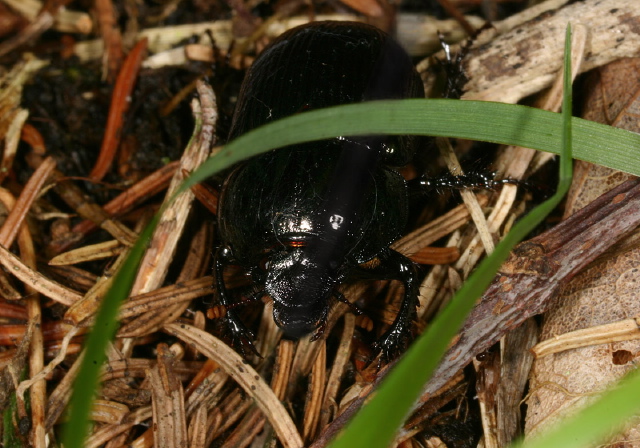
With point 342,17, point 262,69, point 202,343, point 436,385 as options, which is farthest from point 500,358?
point 342,17

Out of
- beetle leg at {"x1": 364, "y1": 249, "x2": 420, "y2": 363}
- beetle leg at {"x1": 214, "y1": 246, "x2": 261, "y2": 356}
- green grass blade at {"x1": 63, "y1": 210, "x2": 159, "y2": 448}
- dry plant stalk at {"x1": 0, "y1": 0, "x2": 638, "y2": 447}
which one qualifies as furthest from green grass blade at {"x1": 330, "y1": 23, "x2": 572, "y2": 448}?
beetle leg at {"x1": 214, "y1": 246, "x2": 261, "y2": 356}

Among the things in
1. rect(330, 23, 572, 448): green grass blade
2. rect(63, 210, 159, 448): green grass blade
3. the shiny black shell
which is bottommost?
rect(330, 23, 572, 448): green grass blade

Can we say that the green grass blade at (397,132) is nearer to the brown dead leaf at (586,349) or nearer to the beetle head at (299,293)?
the brown dead leaf at (586,349)

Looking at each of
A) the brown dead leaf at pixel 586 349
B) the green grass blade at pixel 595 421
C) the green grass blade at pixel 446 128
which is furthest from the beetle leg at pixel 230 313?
the green grass blade at pixel 595 421

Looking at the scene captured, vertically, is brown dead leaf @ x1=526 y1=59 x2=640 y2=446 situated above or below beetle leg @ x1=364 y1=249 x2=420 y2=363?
below

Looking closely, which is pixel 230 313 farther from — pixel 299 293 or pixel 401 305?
pixel 401 305

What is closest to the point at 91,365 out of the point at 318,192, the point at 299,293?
the point at 299,293

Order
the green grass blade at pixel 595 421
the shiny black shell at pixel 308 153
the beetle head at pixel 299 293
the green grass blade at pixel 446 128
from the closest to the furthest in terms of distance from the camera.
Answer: the green grass blade at pixel 595 421 → the green grass blade at pixel 446 128 → the beetle head at pixel 299 293 → the shiny black shell at pixel 308 153

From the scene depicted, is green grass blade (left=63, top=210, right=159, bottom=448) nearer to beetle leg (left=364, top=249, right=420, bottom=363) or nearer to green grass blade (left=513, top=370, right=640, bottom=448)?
green grass blade (left=513, top=370, right=640, bottom=448)
